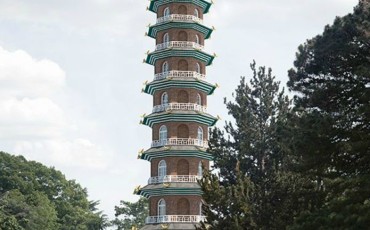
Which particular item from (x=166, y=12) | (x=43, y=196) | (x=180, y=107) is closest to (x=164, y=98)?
(x=180, y=107)

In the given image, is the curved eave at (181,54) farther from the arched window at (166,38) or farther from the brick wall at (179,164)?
the brick wall at (179,164)

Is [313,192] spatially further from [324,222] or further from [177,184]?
[177,184]

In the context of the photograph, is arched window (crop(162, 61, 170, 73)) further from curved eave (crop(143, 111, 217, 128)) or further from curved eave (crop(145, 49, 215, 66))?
curved eave (crop(143, 111, 217, 128))

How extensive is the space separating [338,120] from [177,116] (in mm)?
25202

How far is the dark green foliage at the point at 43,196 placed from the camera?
6919cm

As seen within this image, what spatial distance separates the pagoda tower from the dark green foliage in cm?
2694

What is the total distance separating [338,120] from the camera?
22.1 meters

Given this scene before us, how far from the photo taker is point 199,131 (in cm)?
4772

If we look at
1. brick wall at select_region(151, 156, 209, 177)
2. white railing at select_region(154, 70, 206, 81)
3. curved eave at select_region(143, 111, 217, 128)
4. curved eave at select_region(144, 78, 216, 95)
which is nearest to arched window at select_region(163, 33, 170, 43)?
white railing at select_region(154, 70, 206, 81)

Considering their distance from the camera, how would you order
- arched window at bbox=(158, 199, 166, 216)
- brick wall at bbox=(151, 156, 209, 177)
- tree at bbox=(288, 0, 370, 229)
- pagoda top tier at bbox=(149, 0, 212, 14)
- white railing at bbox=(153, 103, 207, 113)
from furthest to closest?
pagoda top tier at bbox=(149, 0, 212, 14)
white railing at bbox=(153, 103, 207, 113)
brick wall at bbox=(151, 156, 209, 177)
arched window at bbox=(158, 199, 166, 216)
tree at bbox=(288, 0, 370, 229)

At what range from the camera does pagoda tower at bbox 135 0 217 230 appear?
148 feet

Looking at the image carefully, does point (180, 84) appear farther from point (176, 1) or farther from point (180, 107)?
point (176, 1)

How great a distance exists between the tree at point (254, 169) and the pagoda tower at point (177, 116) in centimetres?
1149

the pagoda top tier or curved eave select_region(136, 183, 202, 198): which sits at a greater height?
the pagoda top tier
